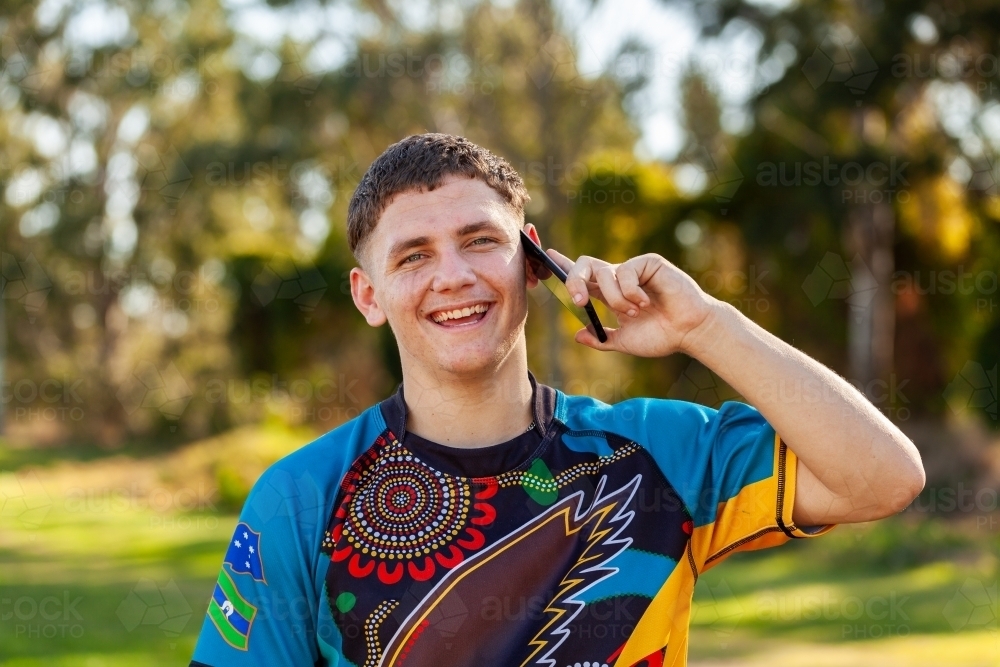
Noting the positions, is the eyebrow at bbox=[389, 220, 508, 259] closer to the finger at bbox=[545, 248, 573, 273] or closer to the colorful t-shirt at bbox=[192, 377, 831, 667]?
the finger at bbox=[545, 248, 573, 273]

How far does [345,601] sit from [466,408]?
447mm

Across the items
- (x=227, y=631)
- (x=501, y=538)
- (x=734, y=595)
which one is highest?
(x=734, y=595)

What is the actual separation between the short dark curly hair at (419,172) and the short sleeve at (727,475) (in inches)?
23.0

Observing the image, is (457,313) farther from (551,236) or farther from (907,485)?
(551,236)

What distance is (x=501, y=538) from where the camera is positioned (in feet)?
6.56

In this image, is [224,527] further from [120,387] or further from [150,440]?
[120,387]

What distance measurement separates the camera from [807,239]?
43.2ft

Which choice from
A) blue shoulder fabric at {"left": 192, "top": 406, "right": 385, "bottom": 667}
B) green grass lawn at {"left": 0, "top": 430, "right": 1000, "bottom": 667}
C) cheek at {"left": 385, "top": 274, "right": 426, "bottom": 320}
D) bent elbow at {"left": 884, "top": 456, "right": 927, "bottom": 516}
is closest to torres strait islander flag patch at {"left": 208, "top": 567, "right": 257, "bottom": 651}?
blue shoulder fabric at {"left": 192, "top": 406, "right": 385, "bottom": 667}

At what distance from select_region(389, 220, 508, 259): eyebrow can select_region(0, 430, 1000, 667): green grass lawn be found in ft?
16.2

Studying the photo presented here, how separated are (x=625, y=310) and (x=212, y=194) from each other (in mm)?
27430

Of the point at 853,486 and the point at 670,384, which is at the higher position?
the point at 670,384

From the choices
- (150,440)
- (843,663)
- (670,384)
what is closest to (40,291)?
(150,440)

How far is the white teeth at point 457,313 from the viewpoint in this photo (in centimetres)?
208

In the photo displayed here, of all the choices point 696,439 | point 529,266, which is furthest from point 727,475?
point 529,266
